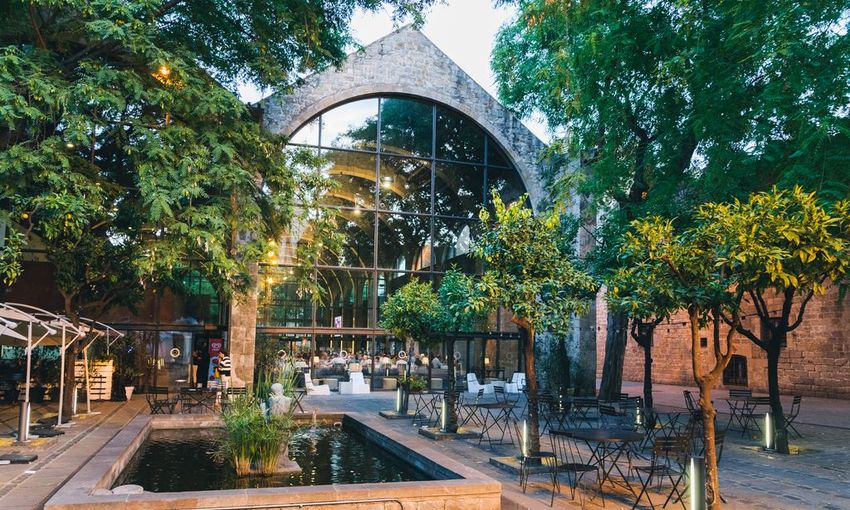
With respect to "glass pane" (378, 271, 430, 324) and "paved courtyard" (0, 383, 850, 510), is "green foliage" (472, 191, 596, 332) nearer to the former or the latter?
"paved courtyard" (0, 383, 850, 510)

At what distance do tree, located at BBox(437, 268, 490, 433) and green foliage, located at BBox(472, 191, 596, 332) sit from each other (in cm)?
15

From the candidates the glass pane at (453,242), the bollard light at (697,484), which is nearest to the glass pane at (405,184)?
the glass pane at (453,242)

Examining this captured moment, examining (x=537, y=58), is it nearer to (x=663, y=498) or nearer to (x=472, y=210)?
(x=472, y=210)

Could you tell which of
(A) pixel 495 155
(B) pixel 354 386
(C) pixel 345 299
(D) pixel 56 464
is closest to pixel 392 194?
(C) pixel 345 299

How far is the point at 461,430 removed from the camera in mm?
11844

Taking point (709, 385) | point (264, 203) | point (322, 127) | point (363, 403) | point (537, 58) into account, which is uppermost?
point (537, 58)

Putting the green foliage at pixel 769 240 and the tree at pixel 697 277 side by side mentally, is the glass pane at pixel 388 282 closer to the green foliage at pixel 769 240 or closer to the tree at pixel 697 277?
the tree at pixel 697 277

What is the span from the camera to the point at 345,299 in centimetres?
2011

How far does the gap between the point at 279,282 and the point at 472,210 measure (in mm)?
6861

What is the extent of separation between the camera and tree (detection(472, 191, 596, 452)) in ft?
28.5

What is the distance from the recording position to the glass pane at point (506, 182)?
2231cm

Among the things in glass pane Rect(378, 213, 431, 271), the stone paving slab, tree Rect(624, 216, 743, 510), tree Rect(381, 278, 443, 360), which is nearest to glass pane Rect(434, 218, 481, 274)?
glass pane Rect(378, 213, 431, 271)

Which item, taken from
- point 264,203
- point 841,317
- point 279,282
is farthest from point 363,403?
point 841,317

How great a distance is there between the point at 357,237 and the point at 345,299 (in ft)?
6.51
